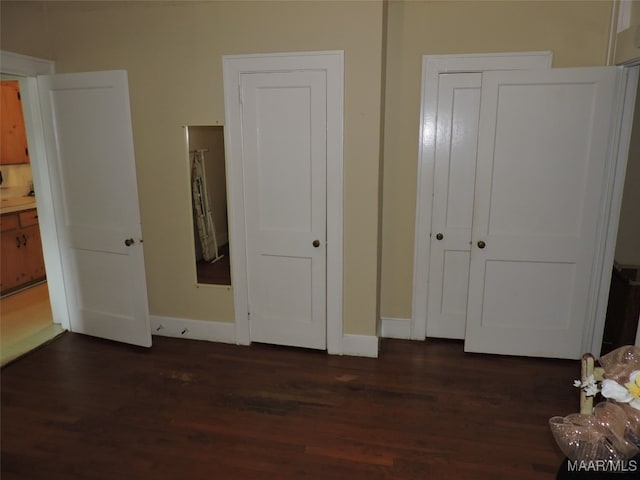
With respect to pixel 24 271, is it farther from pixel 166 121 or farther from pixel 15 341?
pixel 166 121

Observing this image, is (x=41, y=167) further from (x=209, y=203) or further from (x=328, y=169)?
(x=328, y=169)

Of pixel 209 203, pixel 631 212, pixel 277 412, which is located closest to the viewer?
pixel 277 412

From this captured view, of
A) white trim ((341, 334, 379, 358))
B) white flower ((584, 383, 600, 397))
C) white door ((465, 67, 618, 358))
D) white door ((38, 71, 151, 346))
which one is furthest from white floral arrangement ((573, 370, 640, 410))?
white door ((38, 71, 151, 346))

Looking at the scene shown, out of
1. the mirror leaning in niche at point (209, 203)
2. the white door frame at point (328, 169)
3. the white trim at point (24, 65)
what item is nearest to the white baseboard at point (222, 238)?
the mirror leaning in niche at point (209, 203)

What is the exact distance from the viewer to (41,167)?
11.8ft

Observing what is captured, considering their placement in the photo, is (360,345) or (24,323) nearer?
(360,345)

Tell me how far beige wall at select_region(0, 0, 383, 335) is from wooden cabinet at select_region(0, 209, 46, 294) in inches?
73.8

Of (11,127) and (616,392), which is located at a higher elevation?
(11,127)

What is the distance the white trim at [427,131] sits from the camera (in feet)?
10.1

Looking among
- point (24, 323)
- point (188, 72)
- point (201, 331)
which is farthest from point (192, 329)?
point (188, 72)

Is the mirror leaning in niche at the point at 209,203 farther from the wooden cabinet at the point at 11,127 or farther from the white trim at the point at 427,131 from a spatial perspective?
the wooden cabinet at the point at 11,127

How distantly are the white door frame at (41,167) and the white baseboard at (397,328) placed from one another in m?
2.72

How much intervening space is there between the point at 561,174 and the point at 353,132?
4.79 ft

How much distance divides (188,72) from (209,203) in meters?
0.97
